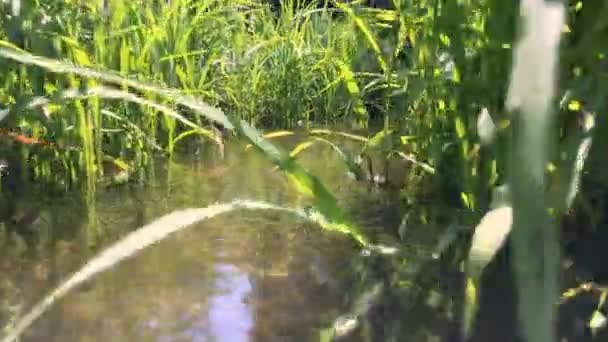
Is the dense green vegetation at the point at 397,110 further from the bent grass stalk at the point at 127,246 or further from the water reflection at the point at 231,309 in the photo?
the water reflection at the point at 231,309

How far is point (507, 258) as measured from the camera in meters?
0.87

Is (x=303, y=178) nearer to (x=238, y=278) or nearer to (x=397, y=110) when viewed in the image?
(x=238, y=278)

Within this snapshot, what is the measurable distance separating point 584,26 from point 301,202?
0.60 metres

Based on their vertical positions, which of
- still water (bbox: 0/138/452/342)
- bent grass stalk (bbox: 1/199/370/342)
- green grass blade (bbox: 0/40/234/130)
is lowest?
still water (bbox: 0/138/452/342)

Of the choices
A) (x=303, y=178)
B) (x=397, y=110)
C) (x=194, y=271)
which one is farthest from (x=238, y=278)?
(x=397, y=110)

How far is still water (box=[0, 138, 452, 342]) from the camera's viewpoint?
77 centimetres

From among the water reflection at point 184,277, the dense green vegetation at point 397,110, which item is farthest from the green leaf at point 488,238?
the water reflection at point 184,277

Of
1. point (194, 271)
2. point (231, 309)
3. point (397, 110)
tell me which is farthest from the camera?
point (397, 110)

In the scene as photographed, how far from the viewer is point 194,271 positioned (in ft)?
3.01

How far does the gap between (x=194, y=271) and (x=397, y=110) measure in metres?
0.55

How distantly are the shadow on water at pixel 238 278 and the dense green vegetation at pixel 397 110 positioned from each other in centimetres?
5

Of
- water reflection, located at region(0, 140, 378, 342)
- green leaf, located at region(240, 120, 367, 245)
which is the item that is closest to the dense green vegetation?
green leaf, located at region(240, 120, 367, 245)

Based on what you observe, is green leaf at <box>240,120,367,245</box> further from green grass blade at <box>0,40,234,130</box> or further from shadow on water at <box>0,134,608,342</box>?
shadow on water at <box>0,134,608,342</box>

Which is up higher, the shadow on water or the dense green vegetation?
the dense green vegetation
